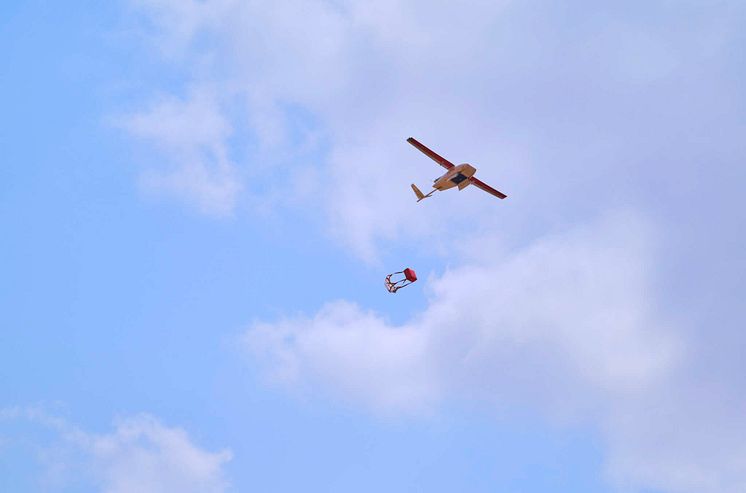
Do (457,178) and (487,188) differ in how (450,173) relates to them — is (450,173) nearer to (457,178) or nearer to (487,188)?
(457,178)

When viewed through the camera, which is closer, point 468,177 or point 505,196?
point 468,177

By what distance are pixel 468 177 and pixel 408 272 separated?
1794 cm

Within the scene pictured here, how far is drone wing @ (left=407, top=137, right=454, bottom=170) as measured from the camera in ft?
311

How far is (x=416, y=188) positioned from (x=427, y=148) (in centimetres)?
842

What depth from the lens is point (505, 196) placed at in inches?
4124

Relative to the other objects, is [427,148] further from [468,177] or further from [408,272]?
[408,272]

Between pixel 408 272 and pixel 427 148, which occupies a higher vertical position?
pixel 427 148

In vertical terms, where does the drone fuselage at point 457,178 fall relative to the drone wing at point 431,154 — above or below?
below

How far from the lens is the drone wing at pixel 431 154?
94750 millimetres

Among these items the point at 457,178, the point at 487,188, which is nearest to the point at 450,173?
the point at 457,178

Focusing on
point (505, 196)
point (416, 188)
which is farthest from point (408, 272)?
point (505, 196)

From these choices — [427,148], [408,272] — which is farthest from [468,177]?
[408,272]

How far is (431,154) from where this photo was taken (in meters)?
95.3

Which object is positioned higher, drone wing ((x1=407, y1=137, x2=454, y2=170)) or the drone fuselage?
drone wing ((x1=407, y1=137, x2=454, y2=170))
